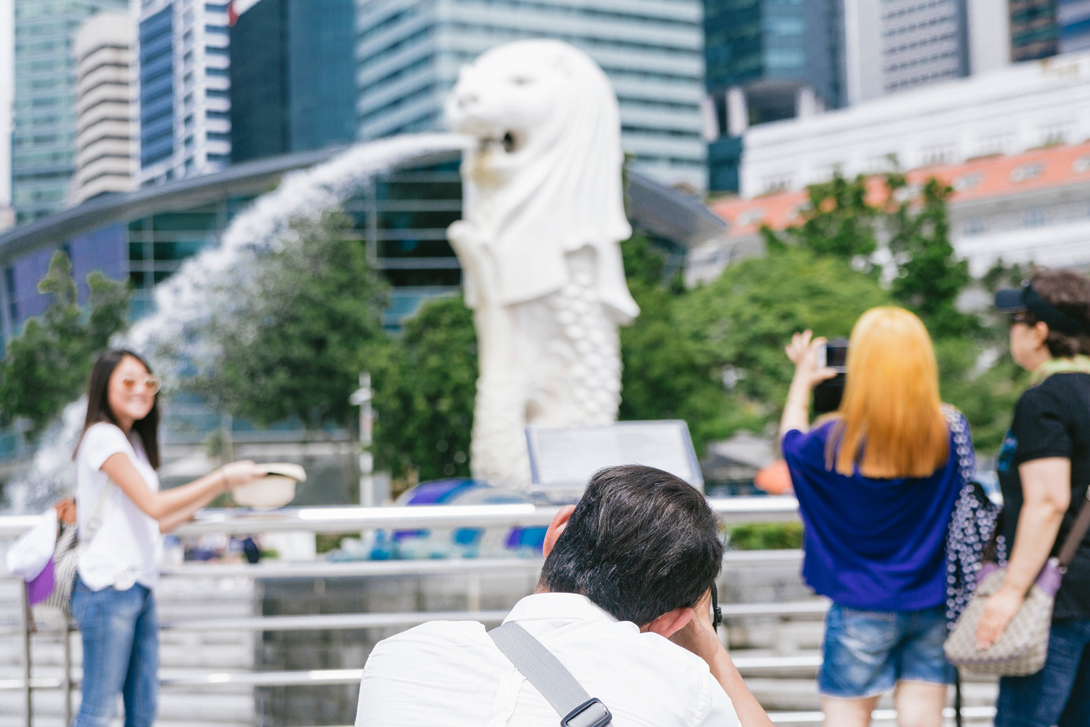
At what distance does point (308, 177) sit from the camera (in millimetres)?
29297

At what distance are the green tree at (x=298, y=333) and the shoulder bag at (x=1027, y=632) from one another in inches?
839

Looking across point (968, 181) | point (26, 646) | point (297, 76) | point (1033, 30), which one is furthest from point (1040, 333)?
point (1033, 30)

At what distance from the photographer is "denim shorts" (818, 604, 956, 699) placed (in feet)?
8.88

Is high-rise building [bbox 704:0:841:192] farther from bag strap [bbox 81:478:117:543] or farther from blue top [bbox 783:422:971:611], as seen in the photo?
bag strap [bbox 81:478:117:543]

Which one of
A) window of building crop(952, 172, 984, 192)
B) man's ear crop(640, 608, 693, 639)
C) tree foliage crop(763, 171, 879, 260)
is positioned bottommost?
man's ear crop(640, 608, 693, 639)

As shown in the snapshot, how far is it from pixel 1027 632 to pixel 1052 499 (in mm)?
319

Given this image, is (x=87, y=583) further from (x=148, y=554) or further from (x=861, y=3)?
(x=861, y=3)

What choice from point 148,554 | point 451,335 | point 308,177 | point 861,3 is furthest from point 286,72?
point 148,554

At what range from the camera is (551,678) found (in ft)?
4.34

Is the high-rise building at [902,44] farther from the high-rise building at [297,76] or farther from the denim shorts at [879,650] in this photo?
the denim shorts at [879,650]

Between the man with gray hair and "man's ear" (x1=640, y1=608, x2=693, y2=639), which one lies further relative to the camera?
"man's ear" (x1=640, y1=608, x2=693, y2=639)

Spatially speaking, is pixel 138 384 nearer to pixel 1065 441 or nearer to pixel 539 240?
pixel 1065 441

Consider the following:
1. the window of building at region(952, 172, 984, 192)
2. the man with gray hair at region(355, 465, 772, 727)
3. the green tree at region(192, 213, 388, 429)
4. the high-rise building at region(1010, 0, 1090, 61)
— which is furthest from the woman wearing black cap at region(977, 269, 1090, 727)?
the high-rise building at region(1010, 0, 1090, 61)

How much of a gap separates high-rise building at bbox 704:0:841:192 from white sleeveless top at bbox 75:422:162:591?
8526 cm
